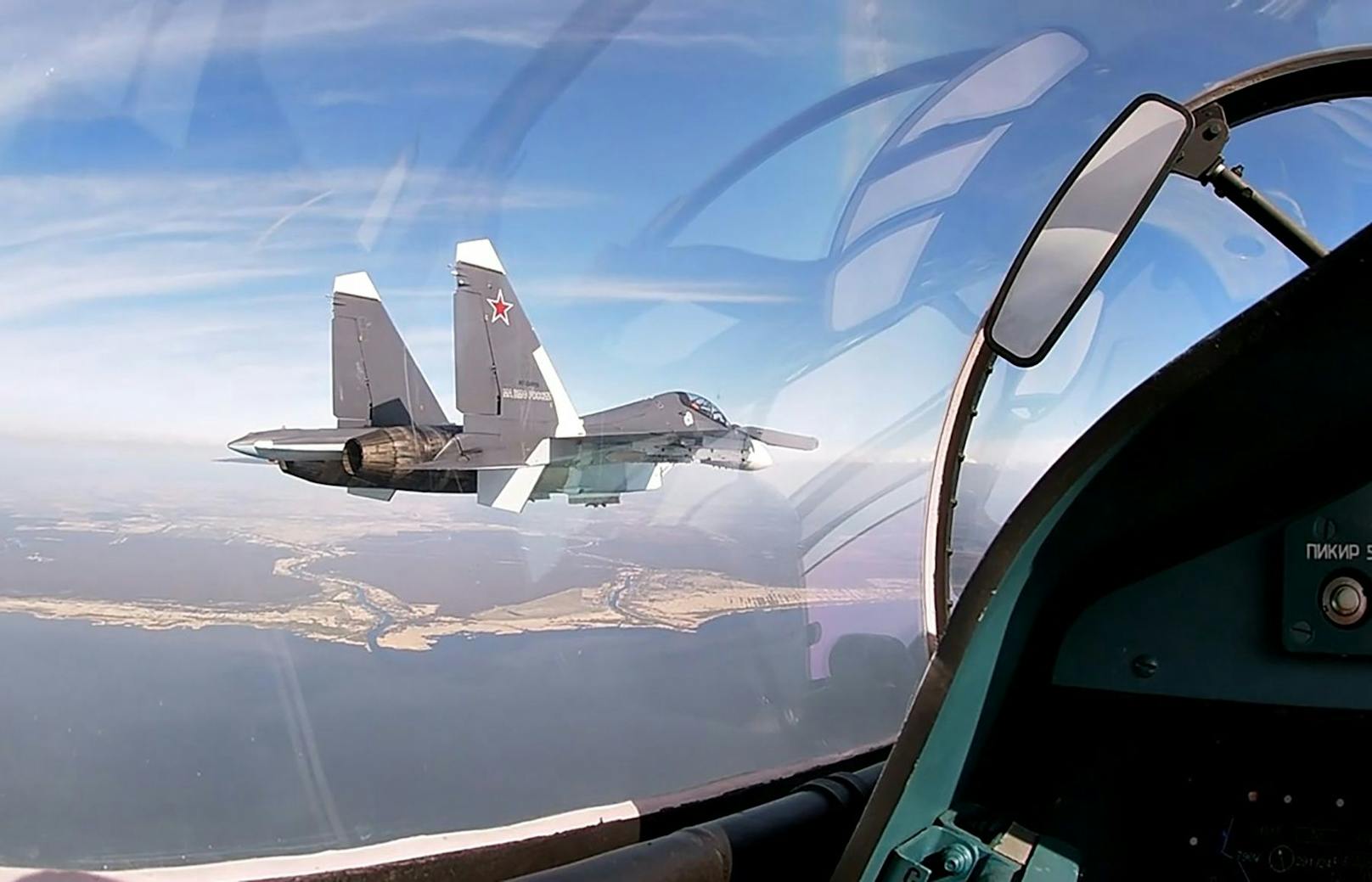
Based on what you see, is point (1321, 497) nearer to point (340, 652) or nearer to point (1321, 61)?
point (1321, 61)

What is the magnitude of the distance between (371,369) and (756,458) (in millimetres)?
2051

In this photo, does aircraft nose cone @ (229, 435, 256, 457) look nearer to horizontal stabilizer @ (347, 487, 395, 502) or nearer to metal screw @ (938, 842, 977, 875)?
horizontal stabilizer @ (347, 487, 395, 502)

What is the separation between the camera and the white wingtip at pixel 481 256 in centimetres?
313

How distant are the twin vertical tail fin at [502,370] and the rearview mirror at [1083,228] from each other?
2.53 m

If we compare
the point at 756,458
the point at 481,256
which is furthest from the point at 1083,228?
the point at 481,256

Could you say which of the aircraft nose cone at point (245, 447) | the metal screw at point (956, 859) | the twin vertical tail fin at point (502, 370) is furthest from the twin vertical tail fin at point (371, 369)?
the metal screw at point (956, 859)

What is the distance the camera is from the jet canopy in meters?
2.65

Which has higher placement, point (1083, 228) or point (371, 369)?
point (371, 369)

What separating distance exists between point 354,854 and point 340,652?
5.56ft

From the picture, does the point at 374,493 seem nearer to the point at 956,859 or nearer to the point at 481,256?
the point at 481,256

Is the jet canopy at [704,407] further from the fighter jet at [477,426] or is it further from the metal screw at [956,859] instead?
the metal screw at [956,859]

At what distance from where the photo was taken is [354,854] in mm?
1474

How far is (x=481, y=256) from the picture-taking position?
10.6 feet

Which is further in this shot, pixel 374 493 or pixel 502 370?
pixel 502 370
